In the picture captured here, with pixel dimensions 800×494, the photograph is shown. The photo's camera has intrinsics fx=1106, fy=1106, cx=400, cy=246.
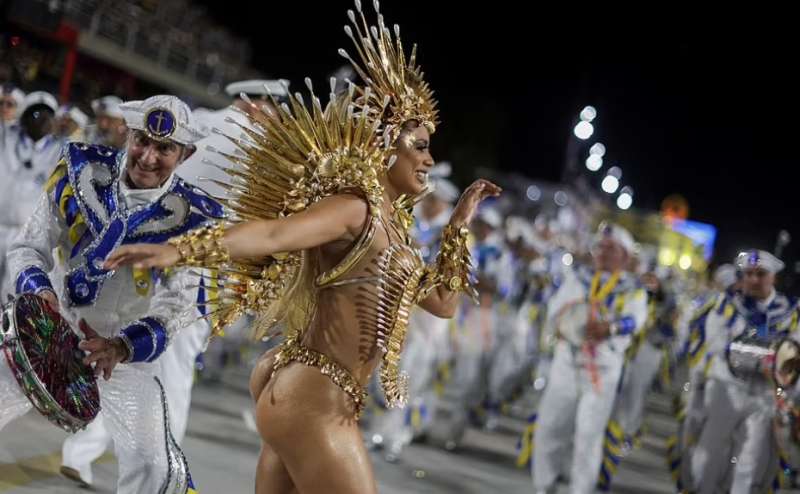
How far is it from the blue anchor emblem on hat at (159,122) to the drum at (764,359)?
440 cm

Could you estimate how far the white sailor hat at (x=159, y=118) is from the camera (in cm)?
450

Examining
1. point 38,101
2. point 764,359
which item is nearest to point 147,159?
point 38,101

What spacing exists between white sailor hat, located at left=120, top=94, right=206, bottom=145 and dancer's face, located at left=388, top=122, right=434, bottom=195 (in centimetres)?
115

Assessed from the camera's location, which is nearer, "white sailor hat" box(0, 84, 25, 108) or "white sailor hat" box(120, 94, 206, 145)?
"white sailor hat" box(120, 94, 206, 145)

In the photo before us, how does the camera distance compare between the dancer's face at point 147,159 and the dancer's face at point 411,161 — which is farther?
the dancer's face at point 147,159

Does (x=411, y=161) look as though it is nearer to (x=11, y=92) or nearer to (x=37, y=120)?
(x=37, y=120)

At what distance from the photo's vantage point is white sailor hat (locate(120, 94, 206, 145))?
14.8 feet

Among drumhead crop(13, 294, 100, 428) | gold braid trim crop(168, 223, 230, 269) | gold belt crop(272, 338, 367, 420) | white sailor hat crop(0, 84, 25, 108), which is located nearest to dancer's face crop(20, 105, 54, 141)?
white sailor hat crop(0, 84, 25, 108)

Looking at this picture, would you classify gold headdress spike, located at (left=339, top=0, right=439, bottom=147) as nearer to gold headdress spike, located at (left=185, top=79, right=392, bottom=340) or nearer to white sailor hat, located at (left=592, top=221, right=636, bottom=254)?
gold headdress spike, located at (left=185, top=79, right=392, bottom=340)

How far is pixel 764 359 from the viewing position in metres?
7.41

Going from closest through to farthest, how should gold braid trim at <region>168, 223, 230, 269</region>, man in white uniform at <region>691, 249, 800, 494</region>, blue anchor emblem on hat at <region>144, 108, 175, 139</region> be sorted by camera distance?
gold braid trim at <region>168, 223, 230, 269</region>, blue anchor emblem on hat at <region>144, 108, 175, 139</region>, man in white uniform at <region>691, 249, 800, 494</region>

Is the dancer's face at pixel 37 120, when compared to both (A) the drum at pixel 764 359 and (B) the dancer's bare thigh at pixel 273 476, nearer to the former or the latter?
(A) the drum at pixel 764 359

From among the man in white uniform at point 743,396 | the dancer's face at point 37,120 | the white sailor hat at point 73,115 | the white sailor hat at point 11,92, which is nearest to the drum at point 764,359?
the man in white uniform at point 743,396

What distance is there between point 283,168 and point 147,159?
1053 mm
